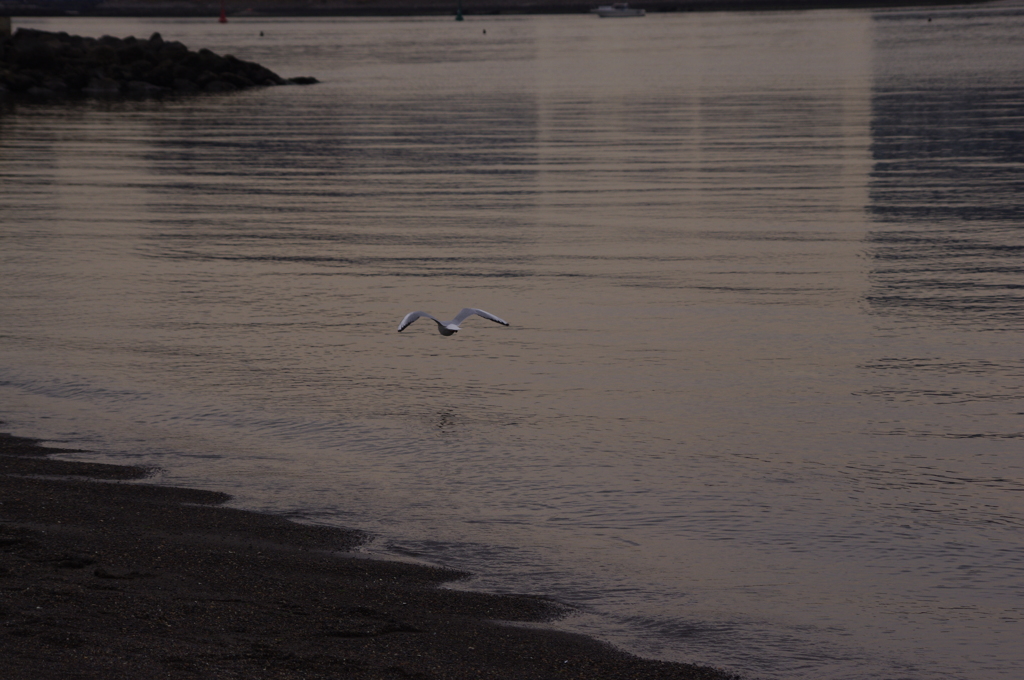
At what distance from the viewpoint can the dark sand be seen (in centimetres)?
609

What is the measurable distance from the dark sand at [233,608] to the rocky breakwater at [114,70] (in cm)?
4872

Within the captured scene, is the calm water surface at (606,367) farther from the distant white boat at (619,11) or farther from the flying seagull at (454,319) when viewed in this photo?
the distant white boat at (619,11)

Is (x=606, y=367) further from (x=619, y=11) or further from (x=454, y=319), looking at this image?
(x=619, y=11)

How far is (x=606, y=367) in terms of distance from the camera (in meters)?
11.7

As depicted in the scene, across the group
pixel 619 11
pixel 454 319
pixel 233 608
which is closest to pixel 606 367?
pixel 454 319

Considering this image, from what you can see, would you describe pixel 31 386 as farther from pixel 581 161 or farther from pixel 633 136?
pixel 633 136

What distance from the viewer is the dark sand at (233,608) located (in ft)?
20.0

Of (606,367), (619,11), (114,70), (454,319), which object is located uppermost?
(619,11)

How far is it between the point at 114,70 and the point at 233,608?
54.7m

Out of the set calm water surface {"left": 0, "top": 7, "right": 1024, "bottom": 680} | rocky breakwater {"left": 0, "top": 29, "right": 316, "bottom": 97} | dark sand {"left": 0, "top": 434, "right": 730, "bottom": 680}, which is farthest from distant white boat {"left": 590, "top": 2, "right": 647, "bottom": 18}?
dark sand {"left": 0, "top": 434, "right": 730, "bottom": 680}

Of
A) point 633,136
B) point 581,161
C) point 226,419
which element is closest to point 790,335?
point 226,419

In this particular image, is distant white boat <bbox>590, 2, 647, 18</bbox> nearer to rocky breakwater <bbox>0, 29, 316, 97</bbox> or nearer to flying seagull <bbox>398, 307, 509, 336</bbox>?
rocky breakwater <bbox>0, 29, 316, 97</bbox>

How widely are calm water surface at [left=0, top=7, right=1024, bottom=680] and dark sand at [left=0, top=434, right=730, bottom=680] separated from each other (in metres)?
0.40

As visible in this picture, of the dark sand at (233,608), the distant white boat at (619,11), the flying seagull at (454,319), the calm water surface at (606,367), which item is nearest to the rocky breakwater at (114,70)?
the calm water surface at (606,367)
